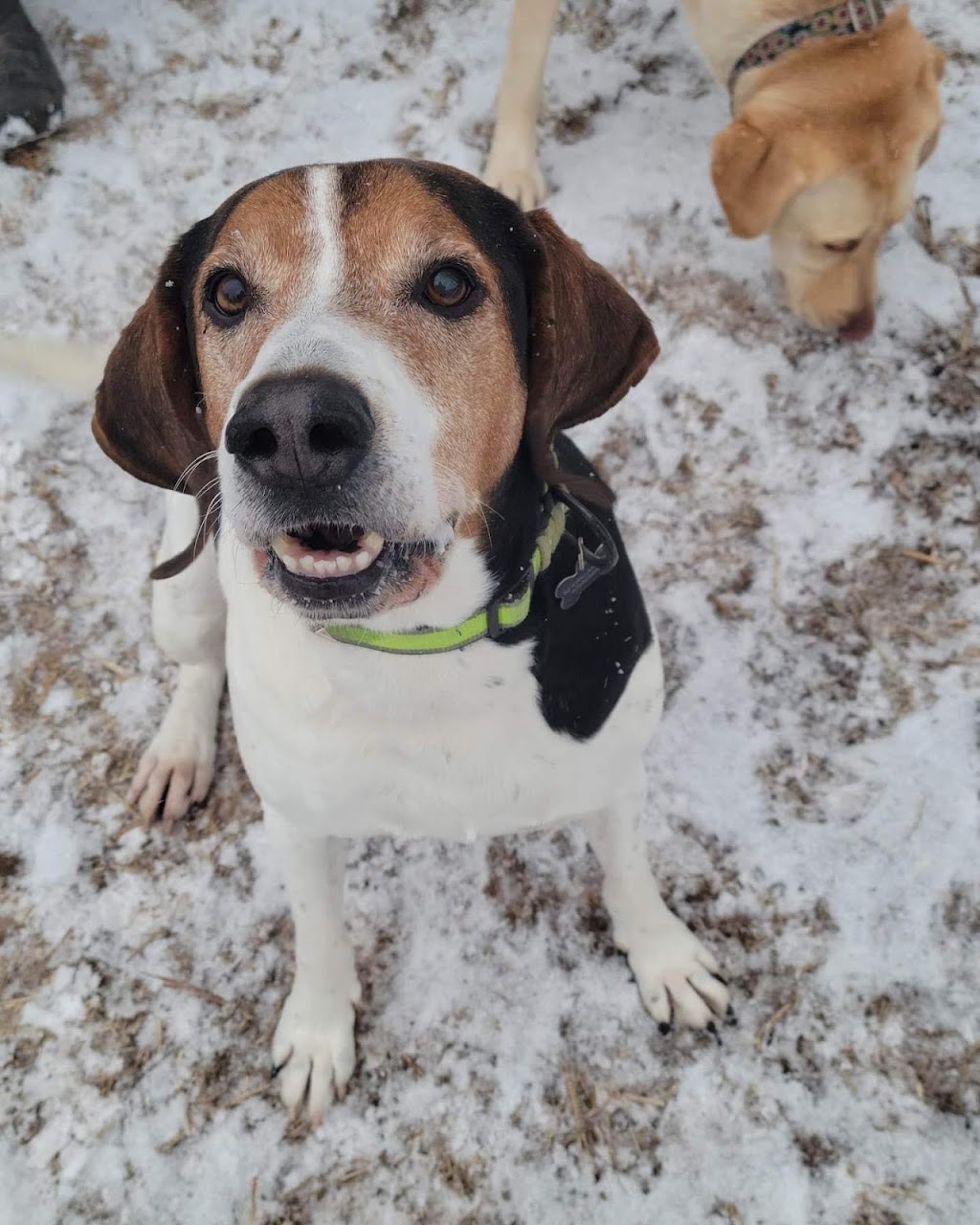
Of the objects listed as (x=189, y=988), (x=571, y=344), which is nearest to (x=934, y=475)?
(x=571, y=344)

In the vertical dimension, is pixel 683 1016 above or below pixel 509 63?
below

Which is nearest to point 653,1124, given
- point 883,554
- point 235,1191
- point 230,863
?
point 235,1191

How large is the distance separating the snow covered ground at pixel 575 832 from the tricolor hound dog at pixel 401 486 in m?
0.86

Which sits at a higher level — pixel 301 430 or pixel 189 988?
pixel 301 430

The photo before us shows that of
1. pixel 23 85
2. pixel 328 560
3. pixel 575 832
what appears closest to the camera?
pixel 328 560

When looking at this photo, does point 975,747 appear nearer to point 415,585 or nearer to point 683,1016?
point 683,1016

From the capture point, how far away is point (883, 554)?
3.74 meters

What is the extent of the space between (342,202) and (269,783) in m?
1.32

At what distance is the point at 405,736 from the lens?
85.7 inches

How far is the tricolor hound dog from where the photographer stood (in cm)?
165

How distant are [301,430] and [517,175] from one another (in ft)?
10.8

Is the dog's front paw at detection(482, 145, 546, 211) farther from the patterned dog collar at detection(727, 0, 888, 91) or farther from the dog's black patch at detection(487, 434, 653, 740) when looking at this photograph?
the dog's black patch at detection(487, 434, 653, 740)

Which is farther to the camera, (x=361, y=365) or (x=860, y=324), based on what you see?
(x=860, y=324)

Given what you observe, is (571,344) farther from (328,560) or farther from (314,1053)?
(314,1053)
